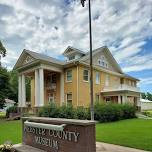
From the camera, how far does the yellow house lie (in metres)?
28.3

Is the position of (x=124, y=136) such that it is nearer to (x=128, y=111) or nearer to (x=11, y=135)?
(x=11, y=135)

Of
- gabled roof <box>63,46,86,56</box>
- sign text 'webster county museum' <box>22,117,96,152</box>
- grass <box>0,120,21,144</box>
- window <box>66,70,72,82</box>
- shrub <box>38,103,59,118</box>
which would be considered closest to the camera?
sign text 'webster county museum' <box>22,117,96,152</box>

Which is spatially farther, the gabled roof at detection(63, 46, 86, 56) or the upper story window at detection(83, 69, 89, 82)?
the gabled roof at detection(63, 46, 86, 56)

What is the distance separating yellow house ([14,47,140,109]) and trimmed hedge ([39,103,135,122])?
5.79 m

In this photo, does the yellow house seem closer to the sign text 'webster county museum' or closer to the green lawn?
the green lawn

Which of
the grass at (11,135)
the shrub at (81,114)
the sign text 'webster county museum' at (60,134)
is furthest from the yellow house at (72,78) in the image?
the sign text 'webster county museum' at (60,134)

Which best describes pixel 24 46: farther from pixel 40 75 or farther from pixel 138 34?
pixel 138 34

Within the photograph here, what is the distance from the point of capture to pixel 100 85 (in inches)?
1265

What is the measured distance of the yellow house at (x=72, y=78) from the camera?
92.8ft

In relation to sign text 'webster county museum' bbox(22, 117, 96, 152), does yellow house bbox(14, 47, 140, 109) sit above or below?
above

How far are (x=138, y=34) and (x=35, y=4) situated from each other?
12.0 meters

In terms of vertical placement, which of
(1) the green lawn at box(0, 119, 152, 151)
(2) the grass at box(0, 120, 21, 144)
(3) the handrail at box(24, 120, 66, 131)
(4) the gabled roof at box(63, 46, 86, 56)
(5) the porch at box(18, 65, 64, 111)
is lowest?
(2) the grass at box(0, 120, 21, 144)

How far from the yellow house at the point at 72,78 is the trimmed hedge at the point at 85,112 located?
5.79 metres

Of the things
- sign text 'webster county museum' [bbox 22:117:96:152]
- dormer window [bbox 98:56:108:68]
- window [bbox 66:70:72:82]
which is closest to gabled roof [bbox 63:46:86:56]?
dormer window [bbox 98:56:108:68]
